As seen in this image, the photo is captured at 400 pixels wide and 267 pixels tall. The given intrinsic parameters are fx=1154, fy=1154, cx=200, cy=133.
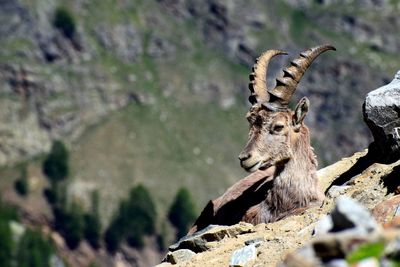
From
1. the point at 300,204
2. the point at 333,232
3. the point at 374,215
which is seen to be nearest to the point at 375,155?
the point at 300,204

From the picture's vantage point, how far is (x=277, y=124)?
2455cm

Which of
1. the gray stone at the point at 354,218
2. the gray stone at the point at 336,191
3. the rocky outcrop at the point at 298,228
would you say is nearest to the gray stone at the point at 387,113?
the rocky outcrop at the point at 298,228

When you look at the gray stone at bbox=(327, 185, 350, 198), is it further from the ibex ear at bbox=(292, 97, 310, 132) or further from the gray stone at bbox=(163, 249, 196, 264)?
the gray stone at bbox=(163, 249, 196, 264)

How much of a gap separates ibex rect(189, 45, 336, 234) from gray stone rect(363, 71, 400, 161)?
2156 mm

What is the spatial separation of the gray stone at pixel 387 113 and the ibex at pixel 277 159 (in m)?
2.16

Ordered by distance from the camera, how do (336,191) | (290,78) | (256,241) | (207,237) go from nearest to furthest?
(256,241) → (207,237) → (336,191) → (290,78)

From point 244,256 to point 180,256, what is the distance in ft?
9.40

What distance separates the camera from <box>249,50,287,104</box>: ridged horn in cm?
2531

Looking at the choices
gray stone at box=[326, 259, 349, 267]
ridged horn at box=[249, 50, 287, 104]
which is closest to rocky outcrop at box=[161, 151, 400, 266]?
ridged horn at box=[249, 50, 287, 104]

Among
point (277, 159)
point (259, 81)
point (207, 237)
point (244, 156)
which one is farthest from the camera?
point (259, 81)

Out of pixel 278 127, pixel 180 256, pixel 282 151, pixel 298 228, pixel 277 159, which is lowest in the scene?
pixel 298 228

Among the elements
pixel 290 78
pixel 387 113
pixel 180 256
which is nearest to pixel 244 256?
pixel 180 256

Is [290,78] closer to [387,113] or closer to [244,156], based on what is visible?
[244,156]

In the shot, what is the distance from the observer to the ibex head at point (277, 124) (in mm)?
24188
